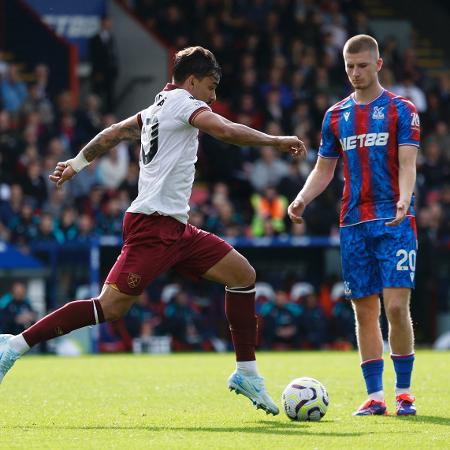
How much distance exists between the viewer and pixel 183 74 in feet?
25.7

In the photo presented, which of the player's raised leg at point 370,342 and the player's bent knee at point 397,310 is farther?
the player's raised leg at point 370,342

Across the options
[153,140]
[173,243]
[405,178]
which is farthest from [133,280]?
[405,178]

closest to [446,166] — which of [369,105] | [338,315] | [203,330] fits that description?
[338,315]

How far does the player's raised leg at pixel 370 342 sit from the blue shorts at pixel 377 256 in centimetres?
9

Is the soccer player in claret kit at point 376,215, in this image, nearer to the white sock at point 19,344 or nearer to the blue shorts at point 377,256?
the blue shorts at point 377,256

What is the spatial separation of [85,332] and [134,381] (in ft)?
23.0

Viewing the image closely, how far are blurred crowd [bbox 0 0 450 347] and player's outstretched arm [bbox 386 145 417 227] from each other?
11.0 metres

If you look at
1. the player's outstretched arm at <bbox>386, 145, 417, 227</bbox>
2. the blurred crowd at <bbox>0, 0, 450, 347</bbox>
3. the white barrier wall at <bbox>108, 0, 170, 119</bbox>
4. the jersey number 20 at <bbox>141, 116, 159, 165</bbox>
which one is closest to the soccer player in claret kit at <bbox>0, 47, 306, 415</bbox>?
the jersey number 20 at <bbox>141, 116, 159, 165</bbox>

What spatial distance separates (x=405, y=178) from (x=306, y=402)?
4.98 ft

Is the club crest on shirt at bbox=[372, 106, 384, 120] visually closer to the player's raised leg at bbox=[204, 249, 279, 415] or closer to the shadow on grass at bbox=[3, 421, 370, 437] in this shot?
the player's raised leg at bbox=[204, 249, 279, 415]

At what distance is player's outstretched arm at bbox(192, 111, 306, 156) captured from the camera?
7.29 meters

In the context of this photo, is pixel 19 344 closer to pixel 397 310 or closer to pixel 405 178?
pixel 397 310

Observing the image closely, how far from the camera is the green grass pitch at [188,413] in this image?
21.7 ft

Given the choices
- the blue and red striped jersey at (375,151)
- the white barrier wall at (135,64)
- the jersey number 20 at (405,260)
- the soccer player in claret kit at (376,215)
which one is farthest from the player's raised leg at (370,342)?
the white barrier wall at (135,64)
